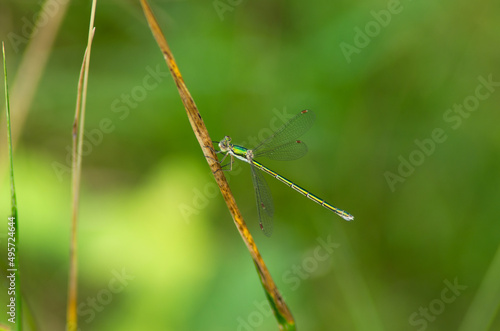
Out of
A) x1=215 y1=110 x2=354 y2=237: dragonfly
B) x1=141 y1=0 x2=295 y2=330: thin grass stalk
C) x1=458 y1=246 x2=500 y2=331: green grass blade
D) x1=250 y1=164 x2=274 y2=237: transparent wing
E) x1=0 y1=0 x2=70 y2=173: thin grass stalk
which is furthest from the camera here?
x1=215 y1=110 x2=354 y2=237: dragonfly

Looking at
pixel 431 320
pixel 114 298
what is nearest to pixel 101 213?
pixel 114 298

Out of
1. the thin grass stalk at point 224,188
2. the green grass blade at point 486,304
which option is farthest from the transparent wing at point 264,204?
the green grass blade at point 486,304

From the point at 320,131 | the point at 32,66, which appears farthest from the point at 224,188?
the point at 32,66

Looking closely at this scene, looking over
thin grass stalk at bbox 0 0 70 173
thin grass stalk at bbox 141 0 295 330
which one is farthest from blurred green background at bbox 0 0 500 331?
thin grass stalk at bbox 141 0 295 330

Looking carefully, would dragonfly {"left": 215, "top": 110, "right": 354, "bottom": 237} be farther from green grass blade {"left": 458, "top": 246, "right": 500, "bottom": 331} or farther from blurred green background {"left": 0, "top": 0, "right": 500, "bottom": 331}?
green grass blade {"left": 458, "top": 246, "right": 500, "bottom": 331}

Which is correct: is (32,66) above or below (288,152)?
above

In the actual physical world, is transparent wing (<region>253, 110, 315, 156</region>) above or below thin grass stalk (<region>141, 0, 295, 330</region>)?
above

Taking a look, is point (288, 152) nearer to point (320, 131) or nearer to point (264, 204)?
point (320, 131)

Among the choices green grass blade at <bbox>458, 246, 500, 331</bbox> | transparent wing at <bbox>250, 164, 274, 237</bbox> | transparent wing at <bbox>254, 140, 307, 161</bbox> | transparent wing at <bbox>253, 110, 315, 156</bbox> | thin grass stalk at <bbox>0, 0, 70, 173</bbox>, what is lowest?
green grass blade at <bbox>458, 246, 500, 331</bbox>

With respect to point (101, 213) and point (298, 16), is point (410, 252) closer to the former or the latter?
point (298, 16)
